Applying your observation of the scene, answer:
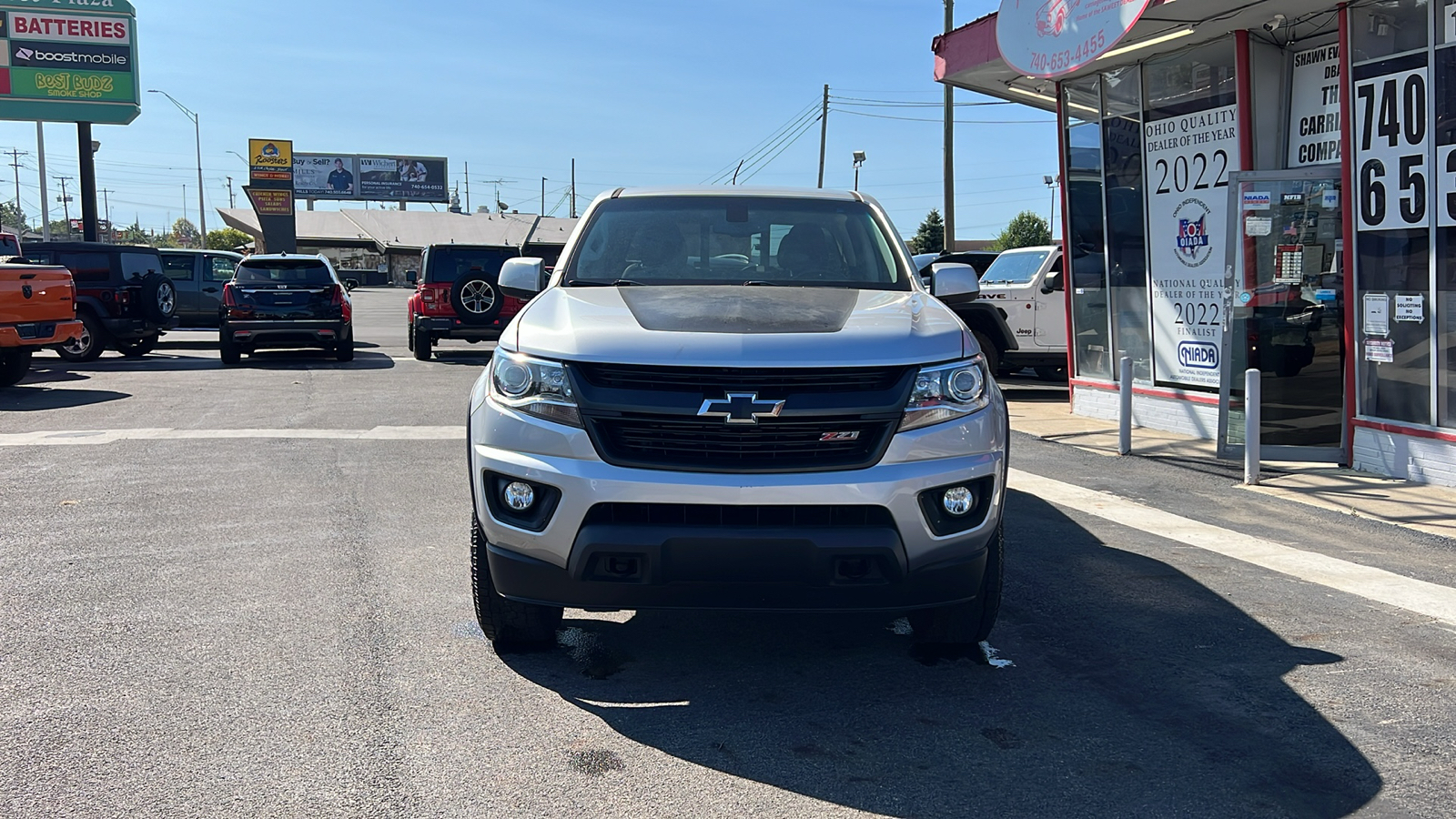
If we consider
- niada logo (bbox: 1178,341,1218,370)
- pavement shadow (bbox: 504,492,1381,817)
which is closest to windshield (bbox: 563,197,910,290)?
pavement shadow (bbox: 504,492,1381,817)

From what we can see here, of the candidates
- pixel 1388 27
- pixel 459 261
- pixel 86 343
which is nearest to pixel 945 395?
pixel 1388 27

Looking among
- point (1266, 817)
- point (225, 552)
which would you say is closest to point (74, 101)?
point (225, 552)

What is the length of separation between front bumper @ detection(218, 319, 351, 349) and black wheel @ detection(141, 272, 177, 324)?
2.07 m

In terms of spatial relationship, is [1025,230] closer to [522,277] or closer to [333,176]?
[333,176]

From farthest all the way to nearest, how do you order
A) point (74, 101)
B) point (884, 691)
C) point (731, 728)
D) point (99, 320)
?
point (74, 101), point (99, 320), point (884, 691), point (731, 728)

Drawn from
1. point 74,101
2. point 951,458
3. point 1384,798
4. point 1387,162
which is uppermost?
point 74,101

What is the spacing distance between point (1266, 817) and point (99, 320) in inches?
Result: 735

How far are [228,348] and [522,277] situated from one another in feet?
43.4

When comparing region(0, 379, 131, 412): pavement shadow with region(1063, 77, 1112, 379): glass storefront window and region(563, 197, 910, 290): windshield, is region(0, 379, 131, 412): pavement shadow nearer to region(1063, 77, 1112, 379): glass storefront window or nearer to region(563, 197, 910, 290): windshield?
region(563, 197, 910, 290): windshield

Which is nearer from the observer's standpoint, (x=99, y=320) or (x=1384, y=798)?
(x=1384, y=798)

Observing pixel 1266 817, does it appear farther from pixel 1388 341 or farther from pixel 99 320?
pixel 99 320

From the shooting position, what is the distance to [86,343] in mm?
18000

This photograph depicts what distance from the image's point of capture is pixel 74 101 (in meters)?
30.8

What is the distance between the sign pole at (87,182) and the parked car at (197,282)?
8.44 m
